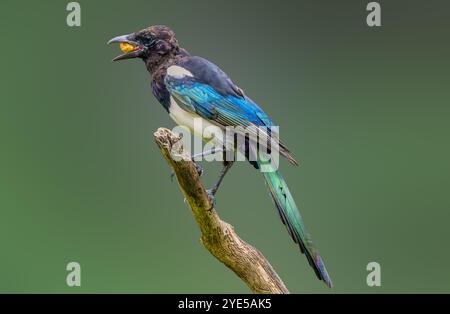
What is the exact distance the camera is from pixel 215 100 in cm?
398

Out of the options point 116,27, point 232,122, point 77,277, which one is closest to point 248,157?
point 232,122

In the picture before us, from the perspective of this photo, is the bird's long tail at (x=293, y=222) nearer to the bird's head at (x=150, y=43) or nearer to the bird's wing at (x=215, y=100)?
the bird's wing at (x=215, y=100)

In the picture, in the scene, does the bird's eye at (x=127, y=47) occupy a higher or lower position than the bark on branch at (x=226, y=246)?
higher

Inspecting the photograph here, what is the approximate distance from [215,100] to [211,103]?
3 centimetres

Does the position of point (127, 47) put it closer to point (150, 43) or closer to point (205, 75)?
point (150, 43)

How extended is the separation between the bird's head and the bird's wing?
0.14 metres

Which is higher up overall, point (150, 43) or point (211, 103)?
point (150, 43)

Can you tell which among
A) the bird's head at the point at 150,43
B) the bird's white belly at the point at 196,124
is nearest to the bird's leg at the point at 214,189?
the bird's white belly at the point at 196,124

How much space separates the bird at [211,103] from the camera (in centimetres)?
377

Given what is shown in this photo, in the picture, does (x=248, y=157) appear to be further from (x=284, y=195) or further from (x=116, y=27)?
(x=116, y=27)

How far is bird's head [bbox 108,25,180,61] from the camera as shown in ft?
13.8

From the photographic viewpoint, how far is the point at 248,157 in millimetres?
3953

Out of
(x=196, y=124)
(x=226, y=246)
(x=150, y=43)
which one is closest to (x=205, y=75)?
(x=196, y=124)

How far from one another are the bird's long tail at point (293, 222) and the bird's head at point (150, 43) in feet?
3.07
